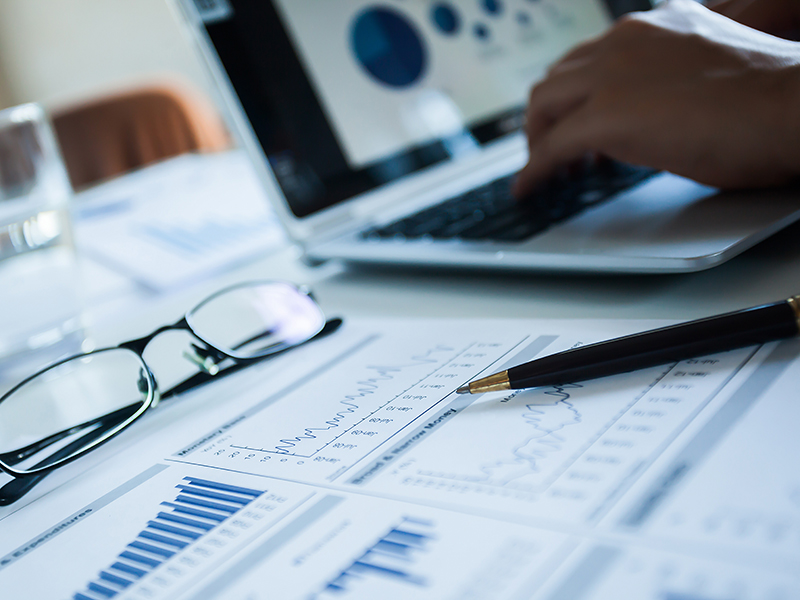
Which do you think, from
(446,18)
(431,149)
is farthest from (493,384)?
(446,18)

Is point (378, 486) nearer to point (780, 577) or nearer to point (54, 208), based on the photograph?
point (780, 577)

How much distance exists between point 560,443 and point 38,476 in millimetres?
246

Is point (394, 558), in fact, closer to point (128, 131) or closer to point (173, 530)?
point (173, 530)

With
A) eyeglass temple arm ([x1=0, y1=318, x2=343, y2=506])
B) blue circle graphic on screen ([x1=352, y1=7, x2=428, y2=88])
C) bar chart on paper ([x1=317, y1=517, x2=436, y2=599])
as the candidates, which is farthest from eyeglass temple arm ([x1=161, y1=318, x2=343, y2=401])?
blue circle graphic on screen ([x1=352, y1=7, x2=428, y2=88])

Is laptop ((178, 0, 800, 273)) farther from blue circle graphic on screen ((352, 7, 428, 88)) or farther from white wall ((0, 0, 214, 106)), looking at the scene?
white wall ((0, 0, 214, 106))

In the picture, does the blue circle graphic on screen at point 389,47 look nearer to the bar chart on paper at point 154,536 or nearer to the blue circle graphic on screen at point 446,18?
the blue circle graphic on screen at point 446,18

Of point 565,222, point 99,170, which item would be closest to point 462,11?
point 565,222

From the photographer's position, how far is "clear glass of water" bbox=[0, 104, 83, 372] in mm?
506

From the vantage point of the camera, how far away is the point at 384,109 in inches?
24.4

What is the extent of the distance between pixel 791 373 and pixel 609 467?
81 millimetres

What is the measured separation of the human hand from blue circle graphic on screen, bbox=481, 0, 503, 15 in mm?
277

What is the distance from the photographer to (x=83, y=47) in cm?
350

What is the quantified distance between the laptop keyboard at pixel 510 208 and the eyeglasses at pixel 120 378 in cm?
10

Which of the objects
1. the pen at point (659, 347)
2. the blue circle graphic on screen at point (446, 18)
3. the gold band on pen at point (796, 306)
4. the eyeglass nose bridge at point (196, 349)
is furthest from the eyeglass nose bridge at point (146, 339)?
the blue circle graphic on screen at point (446, 18)
